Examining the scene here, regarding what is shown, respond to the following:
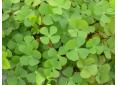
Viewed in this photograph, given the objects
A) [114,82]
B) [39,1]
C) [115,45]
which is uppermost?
[39,1]

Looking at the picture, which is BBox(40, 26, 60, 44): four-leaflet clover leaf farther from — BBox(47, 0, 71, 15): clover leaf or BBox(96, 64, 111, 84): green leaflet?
BBox(96, 64, 111, 84): green leaflet

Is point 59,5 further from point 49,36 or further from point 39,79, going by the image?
point 39,79

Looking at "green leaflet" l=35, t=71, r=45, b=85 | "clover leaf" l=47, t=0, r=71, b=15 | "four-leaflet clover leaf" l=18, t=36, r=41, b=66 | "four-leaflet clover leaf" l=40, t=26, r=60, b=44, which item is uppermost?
"clover leaf" l=47, t=0, r=71, b=15

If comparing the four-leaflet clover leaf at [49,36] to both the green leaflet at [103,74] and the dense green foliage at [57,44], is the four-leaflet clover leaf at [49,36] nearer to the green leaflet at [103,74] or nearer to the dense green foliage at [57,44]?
the dense green foliage at [57,44]

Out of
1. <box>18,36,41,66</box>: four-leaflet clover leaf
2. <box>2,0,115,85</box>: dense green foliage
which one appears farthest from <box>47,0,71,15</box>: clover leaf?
<box>18,36,41,66</box>: four-leaflet clover leaf

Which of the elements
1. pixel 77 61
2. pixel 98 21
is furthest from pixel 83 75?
pixel 98 21

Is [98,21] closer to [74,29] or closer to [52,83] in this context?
[74,29]

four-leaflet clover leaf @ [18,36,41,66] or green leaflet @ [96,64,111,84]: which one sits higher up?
four-leaflet clover leaf @ [18,36,41,66]
